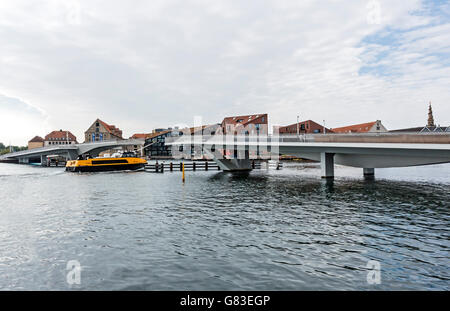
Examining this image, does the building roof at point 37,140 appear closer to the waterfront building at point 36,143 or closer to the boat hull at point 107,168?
the waterfront building at point 36,143

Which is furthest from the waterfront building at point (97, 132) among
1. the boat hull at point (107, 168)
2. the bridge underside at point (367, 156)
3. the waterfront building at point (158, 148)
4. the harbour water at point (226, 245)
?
the harbour water at point (226, 245)

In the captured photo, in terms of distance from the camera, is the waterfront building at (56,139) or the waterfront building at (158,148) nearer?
the waterfront building at (158,148)

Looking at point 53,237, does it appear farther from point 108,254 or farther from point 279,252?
point 279,252

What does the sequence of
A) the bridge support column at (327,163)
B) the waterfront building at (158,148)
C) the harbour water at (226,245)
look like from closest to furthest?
1. the harbour water at (226,245)
2. the bridge support column at (327,163)
3. the waterfront building at (158,148)

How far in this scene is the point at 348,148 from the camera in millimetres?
37188

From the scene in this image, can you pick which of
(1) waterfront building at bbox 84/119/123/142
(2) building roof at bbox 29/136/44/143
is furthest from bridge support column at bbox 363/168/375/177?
(2) building roof at bbox 29/136/44/143

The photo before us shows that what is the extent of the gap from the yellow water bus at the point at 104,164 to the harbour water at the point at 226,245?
134 feet

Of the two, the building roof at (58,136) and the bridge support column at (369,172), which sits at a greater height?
the building roof at (58,136)

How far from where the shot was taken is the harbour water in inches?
350

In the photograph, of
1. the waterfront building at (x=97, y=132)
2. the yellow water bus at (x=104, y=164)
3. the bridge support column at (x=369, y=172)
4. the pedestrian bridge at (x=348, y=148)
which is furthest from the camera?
the waterfront building at (x=97, y=132)

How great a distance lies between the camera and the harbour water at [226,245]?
888 centimetres

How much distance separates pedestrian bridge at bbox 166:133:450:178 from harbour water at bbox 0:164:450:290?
31.0ft

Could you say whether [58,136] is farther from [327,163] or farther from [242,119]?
[327,163]

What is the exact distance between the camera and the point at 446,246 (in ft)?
39.8
